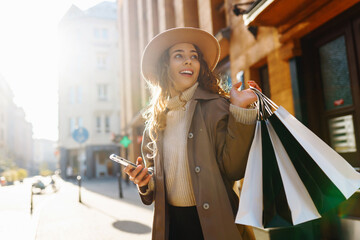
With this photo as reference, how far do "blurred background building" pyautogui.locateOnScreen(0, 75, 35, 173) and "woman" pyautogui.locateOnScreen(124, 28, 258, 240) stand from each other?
38983mm

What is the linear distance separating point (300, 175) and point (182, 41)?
53.8 inches

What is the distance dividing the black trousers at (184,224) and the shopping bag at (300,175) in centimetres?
50

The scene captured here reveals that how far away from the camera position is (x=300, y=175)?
5.08 ft

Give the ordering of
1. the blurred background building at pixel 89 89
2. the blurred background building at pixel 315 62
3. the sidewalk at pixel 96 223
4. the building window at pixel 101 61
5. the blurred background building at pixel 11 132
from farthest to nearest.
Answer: the blurred background building at pixel 11 132
the building window at pixel 101 61
the blurred background building at pixel 89 89
the sidewalk at pixel 96 223
the blurred background building at pixel 315 62

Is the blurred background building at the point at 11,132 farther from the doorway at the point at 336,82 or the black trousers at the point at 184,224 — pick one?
the black trousers at the point at 184,224

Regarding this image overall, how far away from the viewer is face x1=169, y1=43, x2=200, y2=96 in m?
2.25

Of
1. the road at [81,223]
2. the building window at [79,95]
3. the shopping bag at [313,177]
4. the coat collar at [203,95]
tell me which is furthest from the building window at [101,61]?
the shopping bag at [313,177]

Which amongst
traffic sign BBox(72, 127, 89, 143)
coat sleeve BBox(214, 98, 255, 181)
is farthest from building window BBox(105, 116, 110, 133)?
coat sleeve BBox(214, 98, 255, 181)

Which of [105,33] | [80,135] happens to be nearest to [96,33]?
[105,33]

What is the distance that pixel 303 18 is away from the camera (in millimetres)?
5223

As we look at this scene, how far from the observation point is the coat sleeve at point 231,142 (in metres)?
1.71

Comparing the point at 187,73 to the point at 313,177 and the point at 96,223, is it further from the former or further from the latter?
the point at 96,223

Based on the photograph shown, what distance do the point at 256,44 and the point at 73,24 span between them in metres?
37.3

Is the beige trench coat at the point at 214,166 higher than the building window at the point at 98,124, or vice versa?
the building window at the point at 98,124
